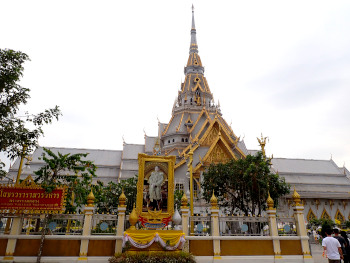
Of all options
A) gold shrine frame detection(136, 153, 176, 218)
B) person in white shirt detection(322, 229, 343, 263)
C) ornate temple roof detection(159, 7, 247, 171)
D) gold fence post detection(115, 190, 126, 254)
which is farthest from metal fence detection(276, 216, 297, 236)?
ornate temple roof detection(159, 7, 247, 171)

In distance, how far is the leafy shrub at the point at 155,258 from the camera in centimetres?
887

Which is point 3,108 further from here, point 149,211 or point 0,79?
point 149,211

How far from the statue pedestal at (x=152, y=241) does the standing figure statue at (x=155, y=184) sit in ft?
Answer: 6.12

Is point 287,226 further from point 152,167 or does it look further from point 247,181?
point 152,167

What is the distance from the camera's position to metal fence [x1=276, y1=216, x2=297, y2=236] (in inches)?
429

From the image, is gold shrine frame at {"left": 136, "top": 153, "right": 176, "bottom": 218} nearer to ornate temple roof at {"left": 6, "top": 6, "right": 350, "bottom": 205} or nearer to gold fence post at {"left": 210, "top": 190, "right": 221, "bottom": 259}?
gold fence post at {"left": 210, "top": 190, "right": 221, "bottom": 259}

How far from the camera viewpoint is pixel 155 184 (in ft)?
37.5

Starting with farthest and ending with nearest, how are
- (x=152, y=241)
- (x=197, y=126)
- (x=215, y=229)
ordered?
(x=197, y=126)
(x=215, y=229)
(x=152, y=241)

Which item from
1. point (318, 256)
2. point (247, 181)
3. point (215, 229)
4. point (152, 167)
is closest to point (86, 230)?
point (152, 167)

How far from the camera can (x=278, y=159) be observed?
1671 inches

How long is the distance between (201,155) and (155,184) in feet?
53.8

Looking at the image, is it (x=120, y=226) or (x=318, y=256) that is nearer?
(x=120, y=226)

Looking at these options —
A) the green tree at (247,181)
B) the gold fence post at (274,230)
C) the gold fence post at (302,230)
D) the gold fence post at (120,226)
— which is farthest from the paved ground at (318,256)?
the gold fence post at (120,226)

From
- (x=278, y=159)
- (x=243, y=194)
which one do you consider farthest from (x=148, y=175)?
(x=278, y=159)
